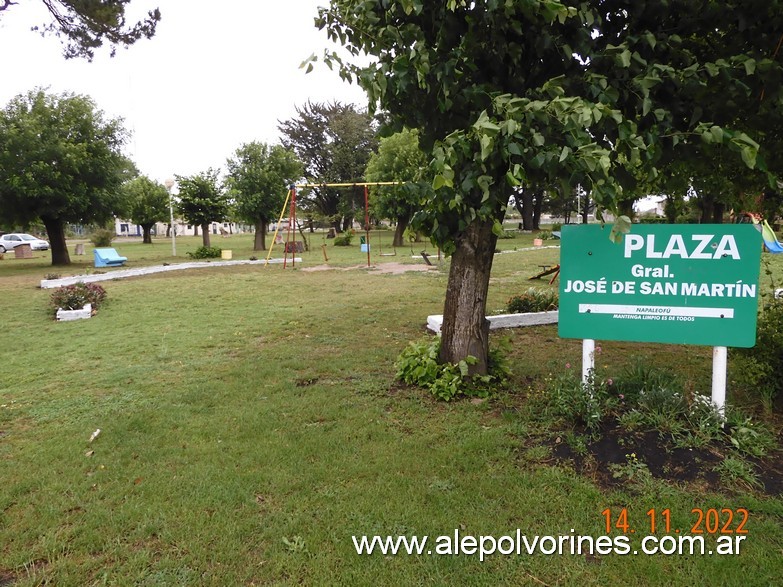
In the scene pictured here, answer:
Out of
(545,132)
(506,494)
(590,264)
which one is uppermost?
(545,132)

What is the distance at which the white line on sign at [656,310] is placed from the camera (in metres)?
3.46

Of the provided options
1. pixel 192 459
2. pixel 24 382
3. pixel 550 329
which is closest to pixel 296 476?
pixel 192 459

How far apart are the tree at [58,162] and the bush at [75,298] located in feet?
33.3

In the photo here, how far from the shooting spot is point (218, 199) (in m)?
27.6

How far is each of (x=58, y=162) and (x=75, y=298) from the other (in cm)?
1169

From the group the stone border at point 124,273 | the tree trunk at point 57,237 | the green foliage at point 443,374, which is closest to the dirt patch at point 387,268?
the stone border at point 124,273

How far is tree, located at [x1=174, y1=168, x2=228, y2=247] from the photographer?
2662cm

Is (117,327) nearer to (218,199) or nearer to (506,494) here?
(506,494)

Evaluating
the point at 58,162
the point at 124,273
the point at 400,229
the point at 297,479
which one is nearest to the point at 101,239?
the point at 58,162

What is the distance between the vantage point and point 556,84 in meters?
3.21

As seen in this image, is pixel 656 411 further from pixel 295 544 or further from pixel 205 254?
pixel 205 254

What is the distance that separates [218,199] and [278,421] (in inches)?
1011

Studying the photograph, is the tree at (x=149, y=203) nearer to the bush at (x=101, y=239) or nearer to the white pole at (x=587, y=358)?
the bush at (x=101, y=239)

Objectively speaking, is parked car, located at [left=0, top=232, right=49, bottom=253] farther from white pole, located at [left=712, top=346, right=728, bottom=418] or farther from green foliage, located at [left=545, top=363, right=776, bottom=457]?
white pole, located at [left=712, top=346, right=728, bottom=418]
